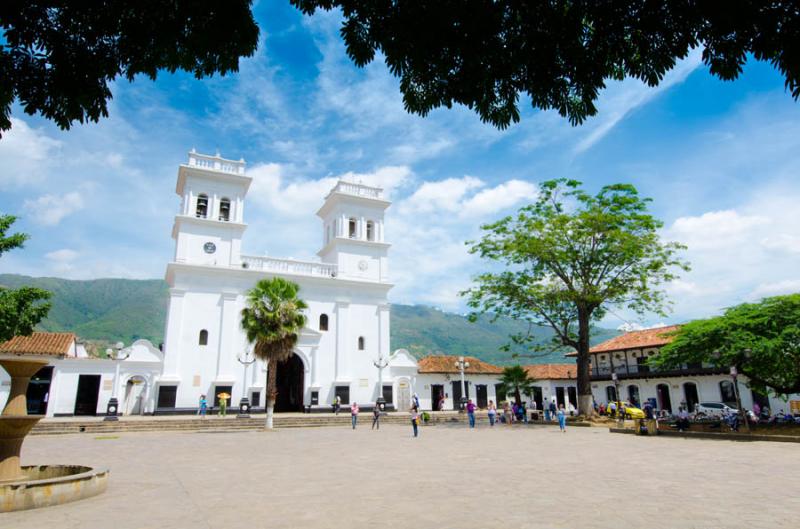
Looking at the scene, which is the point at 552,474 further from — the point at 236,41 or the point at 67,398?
the point at 67,398

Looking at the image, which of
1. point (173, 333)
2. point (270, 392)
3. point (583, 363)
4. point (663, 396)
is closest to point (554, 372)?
point (663, 396)

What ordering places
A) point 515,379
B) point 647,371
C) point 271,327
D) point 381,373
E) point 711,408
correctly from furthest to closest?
1. point 647,371
2. point 381,373
3. point 515,379
4. point 711,408
5. point 271,327

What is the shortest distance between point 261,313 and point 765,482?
19.8 m

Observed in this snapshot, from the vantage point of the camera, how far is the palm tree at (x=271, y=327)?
2320 cm

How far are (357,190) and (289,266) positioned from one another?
7.70 meters

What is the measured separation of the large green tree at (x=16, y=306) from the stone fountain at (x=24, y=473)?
1144 centimetres

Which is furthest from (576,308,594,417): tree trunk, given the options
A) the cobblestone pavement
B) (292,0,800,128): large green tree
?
(292,0,800,128): large green tree

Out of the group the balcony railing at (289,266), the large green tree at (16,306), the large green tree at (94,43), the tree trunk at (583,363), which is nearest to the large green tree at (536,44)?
the large green tree at (94,43)

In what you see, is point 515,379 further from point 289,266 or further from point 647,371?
point 289,266

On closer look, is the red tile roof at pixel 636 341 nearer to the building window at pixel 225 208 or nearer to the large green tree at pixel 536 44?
the building window at pixel 225 208

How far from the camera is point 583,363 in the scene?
1006 inches

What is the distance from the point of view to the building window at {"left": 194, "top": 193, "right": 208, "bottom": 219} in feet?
104

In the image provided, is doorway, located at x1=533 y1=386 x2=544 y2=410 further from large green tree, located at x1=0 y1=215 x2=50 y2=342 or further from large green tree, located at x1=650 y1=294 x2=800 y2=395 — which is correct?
large green tree, located at x1=0 y1=215 x2=50 y2=342

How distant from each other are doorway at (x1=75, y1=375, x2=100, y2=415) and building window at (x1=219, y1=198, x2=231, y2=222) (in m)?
11.8
